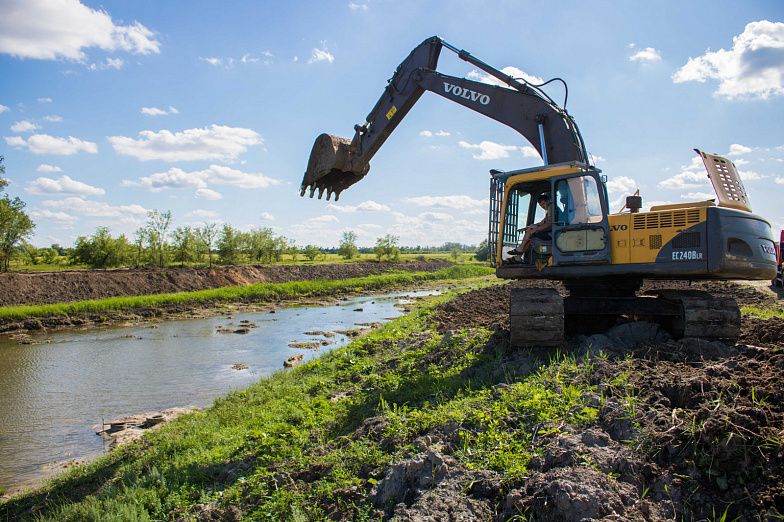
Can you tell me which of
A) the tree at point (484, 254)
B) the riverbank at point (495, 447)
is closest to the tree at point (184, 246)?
the tree at point (484, 254)

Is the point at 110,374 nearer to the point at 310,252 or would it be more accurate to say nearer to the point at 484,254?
the point at 484,254

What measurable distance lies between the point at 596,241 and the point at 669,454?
13.3ft

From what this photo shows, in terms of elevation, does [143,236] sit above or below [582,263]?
above

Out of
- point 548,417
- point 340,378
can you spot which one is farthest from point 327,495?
point 340,378

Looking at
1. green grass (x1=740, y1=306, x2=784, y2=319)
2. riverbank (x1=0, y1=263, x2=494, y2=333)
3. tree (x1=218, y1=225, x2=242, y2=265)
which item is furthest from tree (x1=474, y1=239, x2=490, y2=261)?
tree (x1=218, y1=225, x2=242, y2=265)

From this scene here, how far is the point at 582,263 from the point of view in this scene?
764 centimetres

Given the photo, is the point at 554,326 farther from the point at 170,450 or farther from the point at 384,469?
the point at 170,450

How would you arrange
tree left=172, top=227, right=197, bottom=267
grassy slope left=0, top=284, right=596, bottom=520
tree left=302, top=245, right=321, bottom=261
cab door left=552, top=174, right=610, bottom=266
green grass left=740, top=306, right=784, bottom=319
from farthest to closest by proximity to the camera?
tree left=302, top=245, right=321, bottom=261
tree left=172, top=227, right=197, bottom=267
green grass left=740, top=306, right=784, bottom=319
cab door left=552, top=174, right=610, bottom=266
grassy slope left=0, top=284, right=596, bottom=520

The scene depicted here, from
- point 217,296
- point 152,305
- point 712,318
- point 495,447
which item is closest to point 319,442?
point 495,447

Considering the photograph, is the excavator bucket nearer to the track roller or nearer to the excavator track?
the track roller

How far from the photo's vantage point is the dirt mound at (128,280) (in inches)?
1036

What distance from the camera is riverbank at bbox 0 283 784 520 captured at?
3.79 metres

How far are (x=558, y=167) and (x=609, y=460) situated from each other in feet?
16.4

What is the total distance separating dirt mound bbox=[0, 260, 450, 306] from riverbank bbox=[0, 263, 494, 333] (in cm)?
214
